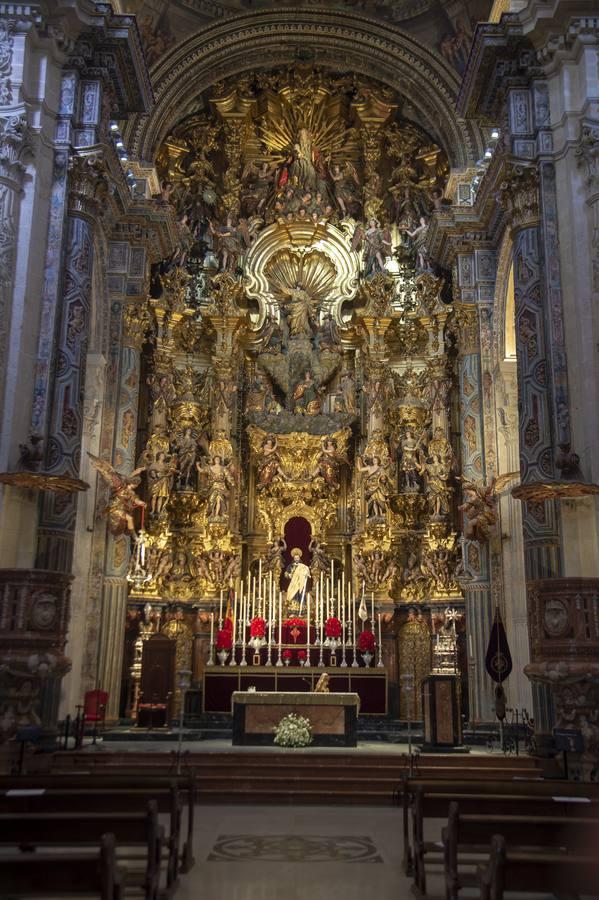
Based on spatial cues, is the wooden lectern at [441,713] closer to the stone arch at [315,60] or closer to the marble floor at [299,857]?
the marble floor at [299,857]

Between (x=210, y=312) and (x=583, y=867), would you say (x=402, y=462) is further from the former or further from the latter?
(x=583, y=867)

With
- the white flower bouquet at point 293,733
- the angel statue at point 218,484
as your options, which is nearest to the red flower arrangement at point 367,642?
the angel statue at point 218,484

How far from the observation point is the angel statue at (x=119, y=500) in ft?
55.4

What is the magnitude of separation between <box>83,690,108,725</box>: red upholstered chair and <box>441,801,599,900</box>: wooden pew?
10.6 metres

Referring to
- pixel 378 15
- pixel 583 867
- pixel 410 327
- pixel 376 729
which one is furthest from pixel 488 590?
pixel 378 15

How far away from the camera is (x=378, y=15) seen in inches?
Answer: 876

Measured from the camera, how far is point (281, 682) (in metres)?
16.9

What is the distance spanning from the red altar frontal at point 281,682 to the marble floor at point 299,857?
22.0ft

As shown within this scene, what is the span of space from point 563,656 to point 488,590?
6.16 m

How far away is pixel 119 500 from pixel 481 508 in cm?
731

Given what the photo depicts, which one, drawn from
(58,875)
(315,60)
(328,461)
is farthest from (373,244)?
(58,875)

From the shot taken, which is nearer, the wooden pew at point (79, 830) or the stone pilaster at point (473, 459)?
the wooden pew at point (79, 830)

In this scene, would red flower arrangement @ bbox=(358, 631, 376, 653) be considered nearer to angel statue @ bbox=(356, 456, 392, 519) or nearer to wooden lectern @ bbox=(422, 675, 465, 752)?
angel statue @ bbox=(356, 456, 392, 519)

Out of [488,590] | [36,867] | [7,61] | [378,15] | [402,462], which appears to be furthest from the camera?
[378,15]
